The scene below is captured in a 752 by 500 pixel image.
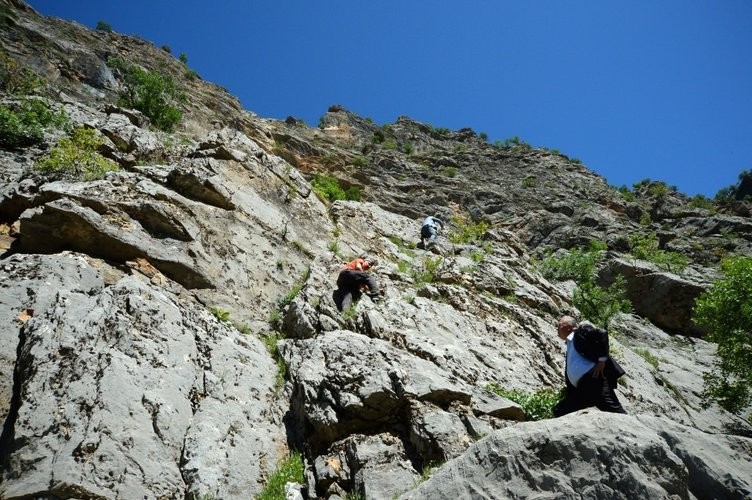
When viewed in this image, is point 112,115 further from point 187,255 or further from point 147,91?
point 187,255

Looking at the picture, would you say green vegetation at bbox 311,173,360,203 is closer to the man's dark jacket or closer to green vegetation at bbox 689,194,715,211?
the man's dark jacket

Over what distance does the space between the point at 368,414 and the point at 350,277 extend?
4.78m

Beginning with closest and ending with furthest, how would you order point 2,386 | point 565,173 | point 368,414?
point 2,386, point 368,414, point 565,173

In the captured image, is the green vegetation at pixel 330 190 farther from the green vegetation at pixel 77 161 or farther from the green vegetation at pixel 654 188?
the green vegetation at pixel 654 188

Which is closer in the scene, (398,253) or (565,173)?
(398,253)

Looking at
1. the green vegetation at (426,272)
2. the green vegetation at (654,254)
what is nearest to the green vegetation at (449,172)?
the green vegetation at (654,254)

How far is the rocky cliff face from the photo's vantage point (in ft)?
15.6

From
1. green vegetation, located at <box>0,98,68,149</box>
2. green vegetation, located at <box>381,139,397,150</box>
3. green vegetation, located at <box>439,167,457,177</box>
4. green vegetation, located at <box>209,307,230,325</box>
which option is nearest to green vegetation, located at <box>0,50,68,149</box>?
green vegetation, located at <box>0,98,68,149</box>

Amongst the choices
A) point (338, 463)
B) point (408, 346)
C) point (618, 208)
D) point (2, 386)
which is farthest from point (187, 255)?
point (618, 208)

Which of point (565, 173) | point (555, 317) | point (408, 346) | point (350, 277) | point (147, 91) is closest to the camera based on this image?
point (408, 346)

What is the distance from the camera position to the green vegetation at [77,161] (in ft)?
37.7

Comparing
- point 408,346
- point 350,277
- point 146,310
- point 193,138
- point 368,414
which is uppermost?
point 193,138

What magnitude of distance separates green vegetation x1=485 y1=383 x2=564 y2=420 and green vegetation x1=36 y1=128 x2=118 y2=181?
1115 cm

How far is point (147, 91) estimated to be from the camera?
2452 centimetres
